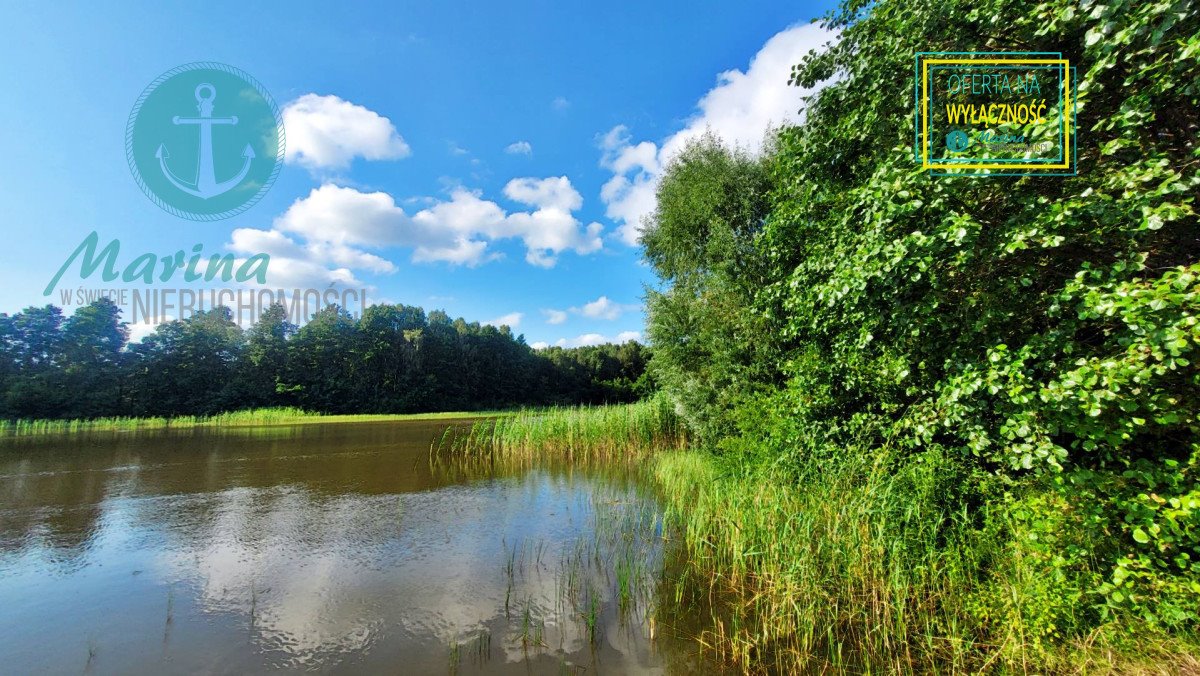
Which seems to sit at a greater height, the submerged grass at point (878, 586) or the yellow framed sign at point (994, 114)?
the yellow framed sign at point (994, 114)

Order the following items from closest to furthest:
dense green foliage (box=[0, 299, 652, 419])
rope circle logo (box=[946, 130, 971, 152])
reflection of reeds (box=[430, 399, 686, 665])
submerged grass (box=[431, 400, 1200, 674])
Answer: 1. submerged grass (box=[431, 400, 1200, 674])
2. rope circle logo (box=[946, 130, 971, 152])
3. reflection of reeds (box=[430, 399, 686, 665])
4. dense green foliage (box=[0, 299, 652, 419])

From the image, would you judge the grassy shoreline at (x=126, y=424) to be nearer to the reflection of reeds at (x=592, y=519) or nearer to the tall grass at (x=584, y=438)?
the reflection of reeds at (x=592, y=519)

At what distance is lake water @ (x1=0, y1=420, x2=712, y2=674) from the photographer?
13.7 feet

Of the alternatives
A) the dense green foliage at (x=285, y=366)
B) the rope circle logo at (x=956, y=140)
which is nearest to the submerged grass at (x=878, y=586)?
the rope circle logo at (x=956, y=140)

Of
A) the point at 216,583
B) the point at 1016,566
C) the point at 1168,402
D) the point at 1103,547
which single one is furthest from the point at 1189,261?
the point at 216,583

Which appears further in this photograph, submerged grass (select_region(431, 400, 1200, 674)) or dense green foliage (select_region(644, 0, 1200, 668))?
submerged grass (select_region(431, 400, 1200, 674))

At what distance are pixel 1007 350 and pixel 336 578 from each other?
7957 mm

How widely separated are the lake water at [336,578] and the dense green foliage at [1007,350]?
65.0 inches

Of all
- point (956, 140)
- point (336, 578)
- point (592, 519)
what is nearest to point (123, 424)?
point (336, 578)

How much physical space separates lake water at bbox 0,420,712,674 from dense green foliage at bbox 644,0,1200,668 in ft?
5.42

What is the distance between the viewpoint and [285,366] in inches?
2019

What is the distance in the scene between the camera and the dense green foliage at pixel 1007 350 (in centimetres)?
295

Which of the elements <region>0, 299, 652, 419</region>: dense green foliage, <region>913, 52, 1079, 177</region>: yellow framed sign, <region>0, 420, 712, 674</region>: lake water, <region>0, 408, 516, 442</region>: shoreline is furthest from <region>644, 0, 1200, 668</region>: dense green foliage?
<region>0, 408, 516, 442</region>: shoreline

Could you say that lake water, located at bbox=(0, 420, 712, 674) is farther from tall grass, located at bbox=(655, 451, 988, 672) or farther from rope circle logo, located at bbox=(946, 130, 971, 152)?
rope circle logo, located at bbox=(946, 130, 971, 152)
